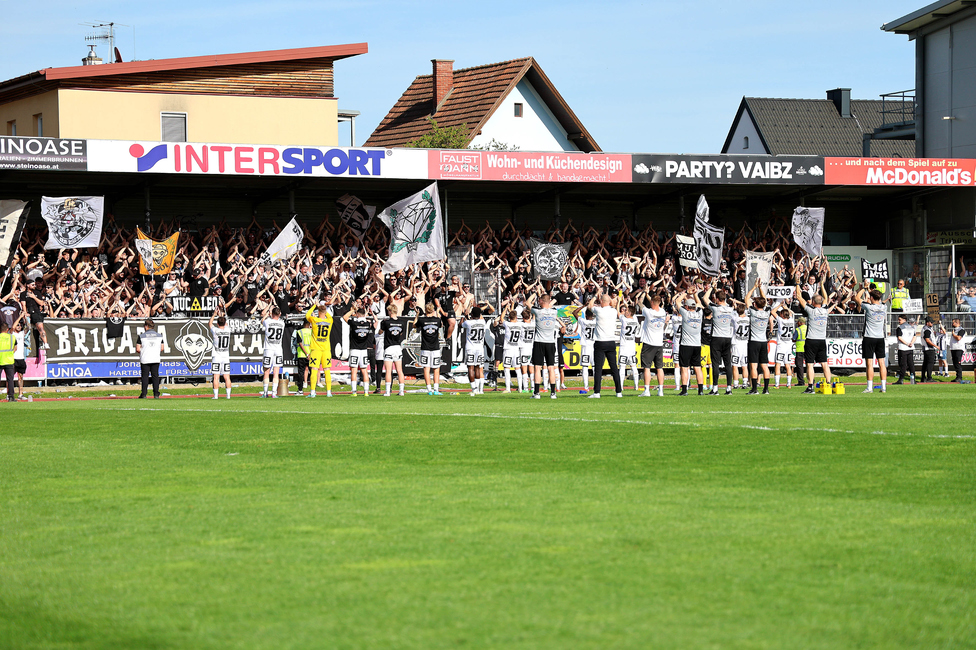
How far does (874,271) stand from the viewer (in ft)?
131

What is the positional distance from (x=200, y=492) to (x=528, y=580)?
4039 mm

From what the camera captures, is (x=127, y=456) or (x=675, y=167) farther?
(x=675, y=167)

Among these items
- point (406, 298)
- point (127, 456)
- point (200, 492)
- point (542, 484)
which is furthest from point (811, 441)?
point (406, 298)

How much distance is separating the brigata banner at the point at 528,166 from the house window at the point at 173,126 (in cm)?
1023

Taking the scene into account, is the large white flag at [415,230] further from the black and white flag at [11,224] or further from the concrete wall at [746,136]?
the concrete wall at [746,136]

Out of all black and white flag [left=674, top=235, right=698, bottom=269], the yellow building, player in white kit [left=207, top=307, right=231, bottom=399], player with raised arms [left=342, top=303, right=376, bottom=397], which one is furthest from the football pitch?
the yellow building

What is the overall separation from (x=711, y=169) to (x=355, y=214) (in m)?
11.2

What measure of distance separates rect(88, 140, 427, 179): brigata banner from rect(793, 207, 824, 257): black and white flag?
39.4ft

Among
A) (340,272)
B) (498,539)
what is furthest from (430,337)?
(498,539)

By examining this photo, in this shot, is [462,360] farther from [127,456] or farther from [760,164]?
[127,456]

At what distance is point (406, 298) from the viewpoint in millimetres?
33188

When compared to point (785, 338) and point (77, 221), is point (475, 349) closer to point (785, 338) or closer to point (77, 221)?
point (785, 338)

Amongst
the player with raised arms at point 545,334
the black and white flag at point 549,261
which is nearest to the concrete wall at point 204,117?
the black and white flag at point 549,261

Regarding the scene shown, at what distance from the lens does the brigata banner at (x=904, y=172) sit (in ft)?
125
